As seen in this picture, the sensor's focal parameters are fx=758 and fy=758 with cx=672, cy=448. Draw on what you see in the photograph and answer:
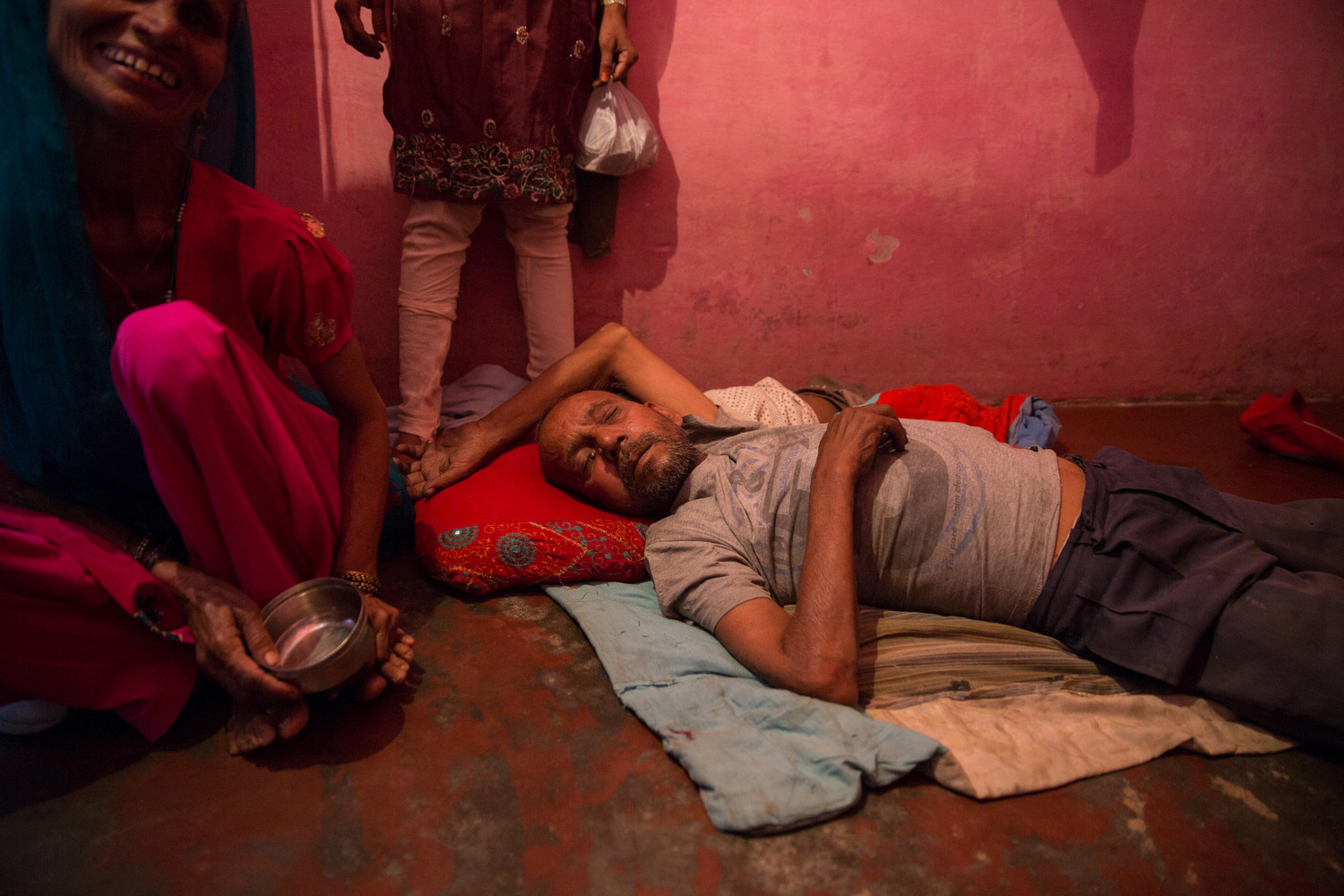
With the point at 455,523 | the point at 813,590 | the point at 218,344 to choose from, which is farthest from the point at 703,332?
the point at 218,344

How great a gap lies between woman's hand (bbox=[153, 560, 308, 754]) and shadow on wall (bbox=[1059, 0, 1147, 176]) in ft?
12.8

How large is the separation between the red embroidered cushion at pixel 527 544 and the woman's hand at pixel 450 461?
0.65ft

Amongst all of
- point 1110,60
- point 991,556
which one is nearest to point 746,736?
point 991,556

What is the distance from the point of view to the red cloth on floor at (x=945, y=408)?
2672 millimetres

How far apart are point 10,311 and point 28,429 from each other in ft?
0.74

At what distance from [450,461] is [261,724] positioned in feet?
3.51

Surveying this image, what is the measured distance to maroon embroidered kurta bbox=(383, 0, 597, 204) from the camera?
7.84 feet

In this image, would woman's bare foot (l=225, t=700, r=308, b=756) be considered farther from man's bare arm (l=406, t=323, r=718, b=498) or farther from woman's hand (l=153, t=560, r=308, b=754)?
man's bare arm (l=406, t=323, r=718, b=498)

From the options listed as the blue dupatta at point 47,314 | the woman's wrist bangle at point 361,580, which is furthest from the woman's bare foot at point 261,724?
the blue dupatta at point 47,314

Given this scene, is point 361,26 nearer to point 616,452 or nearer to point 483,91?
point 483,91

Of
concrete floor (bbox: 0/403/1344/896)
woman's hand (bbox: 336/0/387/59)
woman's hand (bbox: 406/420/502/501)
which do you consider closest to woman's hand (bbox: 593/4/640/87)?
woman's hand (bbox: 336/0/387/59)

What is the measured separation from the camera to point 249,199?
1577 mm

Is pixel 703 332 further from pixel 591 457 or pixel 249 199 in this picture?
pixel 249 199

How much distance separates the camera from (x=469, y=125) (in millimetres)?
2504
